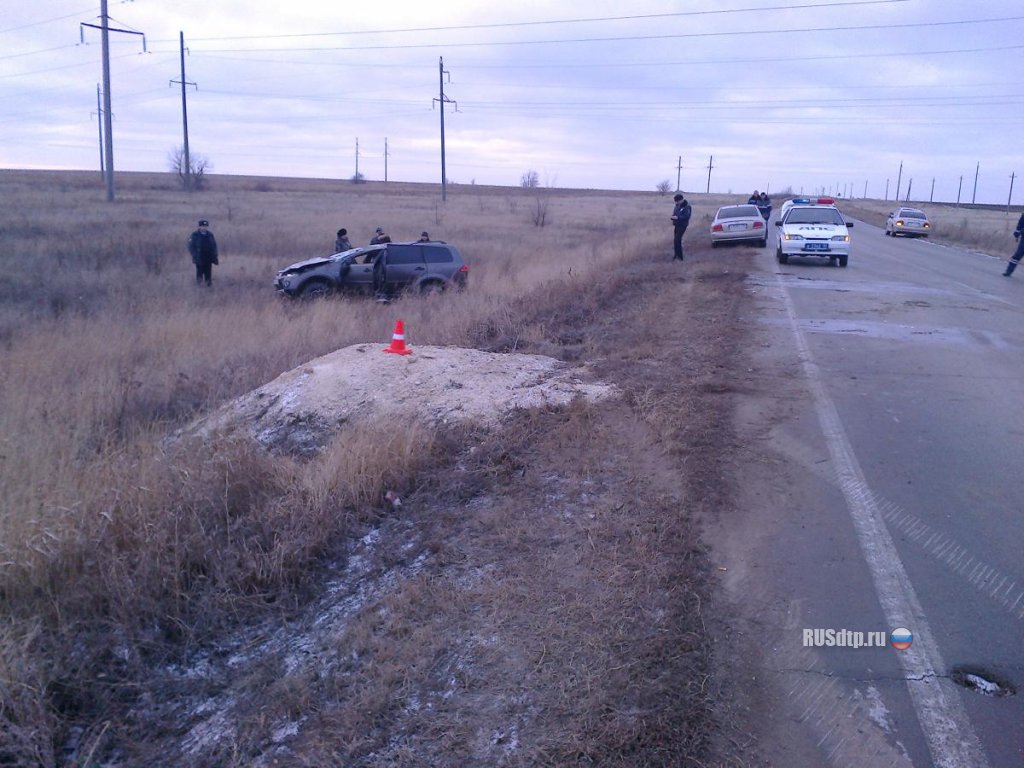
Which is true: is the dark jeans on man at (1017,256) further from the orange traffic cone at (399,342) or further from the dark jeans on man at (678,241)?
the orange traffic cone at (399,342)

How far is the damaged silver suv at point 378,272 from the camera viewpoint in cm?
1786

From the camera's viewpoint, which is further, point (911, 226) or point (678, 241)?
point (911, 226)

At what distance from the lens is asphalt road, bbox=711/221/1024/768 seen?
3660mm

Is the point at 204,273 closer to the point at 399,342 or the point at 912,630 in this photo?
the point at 399,342

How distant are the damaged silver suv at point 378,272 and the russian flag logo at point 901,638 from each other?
1471 centimetres

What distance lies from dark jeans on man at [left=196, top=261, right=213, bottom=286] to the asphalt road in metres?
13.2

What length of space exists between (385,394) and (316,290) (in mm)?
10107

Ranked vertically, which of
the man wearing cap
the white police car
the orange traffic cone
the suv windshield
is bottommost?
the orange traffic cone

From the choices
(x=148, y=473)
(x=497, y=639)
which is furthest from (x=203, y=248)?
(x=497, y=639)

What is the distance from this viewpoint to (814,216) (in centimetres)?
2448

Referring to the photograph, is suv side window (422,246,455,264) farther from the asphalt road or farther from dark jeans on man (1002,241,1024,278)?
dark jeans on man (1002,241,1024,278)

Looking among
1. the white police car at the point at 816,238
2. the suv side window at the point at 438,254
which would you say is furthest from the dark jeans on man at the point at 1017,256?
the suv side window at the point at 438,254

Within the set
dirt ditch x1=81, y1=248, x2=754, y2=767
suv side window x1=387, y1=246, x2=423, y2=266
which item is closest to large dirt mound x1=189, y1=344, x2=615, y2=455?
dirt ditch x1=81, y1=248, x2=754, y2=767

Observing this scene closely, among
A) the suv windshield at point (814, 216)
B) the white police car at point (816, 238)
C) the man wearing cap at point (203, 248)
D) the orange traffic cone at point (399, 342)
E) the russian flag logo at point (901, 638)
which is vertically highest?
the suv windshield at point (814, 216)
